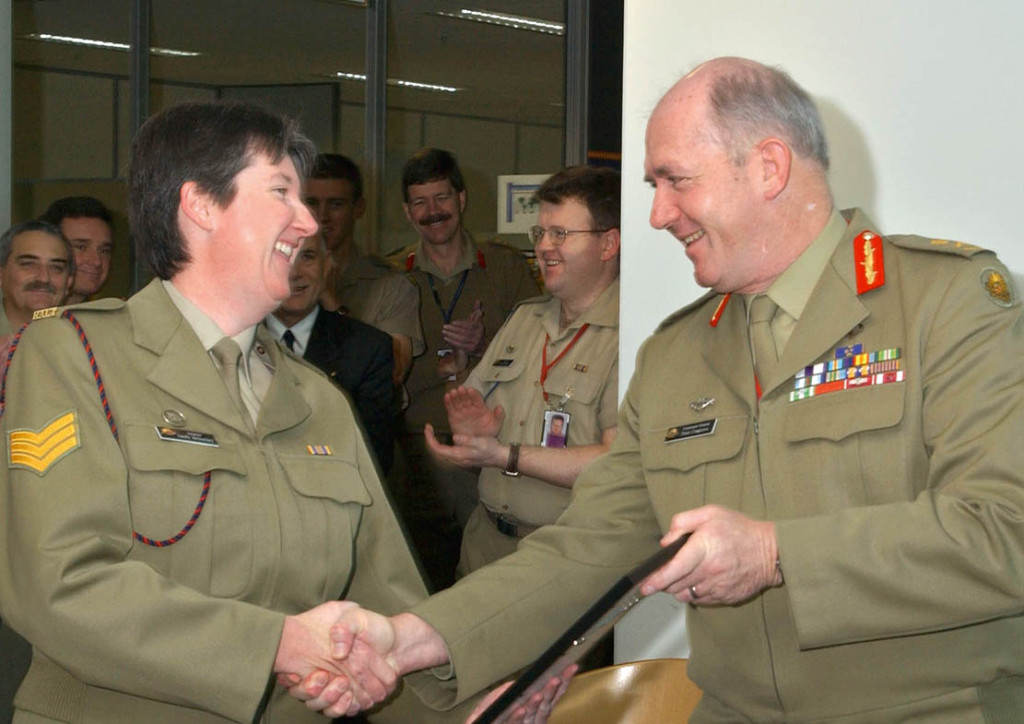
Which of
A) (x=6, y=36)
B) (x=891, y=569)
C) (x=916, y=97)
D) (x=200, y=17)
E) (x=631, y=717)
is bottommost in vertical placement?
(x=631, y=717)

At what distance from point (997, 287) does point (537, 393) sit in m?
2.04

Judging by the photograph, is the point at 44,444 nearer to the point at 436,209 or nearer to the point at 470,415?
the point at 470,415

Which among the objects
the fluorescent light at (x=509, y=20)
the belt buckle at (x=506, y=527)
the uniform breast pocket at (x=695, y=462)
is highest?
the fluorescent light at (x=509, y=20)

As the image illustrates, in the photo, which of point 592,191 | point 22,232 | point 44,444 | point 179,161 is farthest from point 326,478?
point 22,232

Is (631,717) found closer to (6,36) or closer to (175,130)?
(175,130)

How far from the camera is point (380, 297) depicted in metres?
5.05

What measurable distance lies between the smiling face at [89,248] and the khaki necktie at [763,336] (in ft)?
11.2

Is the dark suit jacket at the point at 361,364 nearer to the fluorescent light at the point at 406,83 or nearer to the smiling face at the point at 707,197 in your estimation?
the smiling face at the point at 707,197

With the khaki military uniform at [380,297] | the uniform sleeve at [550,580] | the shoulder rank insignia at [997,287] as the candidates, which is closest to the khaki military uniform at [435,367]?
the khaki military uniform at [380,297]

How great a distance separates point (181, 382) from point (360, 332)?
5.90 feet

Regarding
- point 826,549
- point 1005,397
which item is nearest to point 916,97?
point 1005,397

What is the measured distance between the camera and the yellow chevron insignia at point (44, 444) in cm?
198

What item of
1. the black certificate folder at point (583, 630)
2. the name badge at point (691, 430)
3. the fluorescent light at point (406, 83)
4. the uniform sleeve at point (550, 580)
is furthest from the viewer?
the fluorescent light at point (406, 83)

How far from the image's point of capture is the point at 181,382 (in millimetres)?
2156
